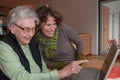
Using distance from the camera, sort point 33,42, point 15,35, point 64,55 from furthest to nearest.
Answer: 1. point 64,55
2. point 33,42
3. point 15,35

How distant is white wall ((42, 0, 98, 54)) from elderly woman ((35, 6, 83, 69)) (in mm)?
4844

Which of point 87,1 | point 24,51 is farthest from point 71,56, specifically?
point 87,1

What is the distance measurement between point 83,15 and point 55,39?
205 inches

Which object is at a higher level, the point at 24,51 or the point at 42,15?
the point at 42,15

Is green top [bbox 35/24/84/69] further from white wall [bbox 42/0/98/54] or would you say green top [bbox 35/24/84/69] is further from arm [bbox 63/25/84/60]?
white wall [bbox 42/0/98/54]

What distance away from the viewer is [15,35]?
122 centimetres

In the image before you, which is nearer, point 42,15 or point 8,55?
point 8,55

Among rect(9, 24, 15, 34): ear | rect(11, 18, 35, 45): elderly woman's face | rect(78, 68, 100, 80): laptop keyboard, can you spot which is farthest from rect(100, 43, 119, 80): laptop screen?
rect(9, 24, 15, 34): ear

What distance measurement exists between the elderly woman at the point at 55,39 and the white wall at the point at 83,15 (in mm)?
4844

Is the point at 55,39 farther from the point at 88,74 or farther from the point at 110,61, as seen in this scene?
the point at 110,61

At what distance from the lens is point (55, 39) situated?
178 centimetres

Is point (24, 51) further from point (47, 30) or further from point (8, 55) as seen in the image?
point (47, 30)

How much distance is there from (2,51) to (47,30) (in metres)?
0.59

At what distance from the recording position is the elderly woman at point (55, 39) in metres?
1.65
